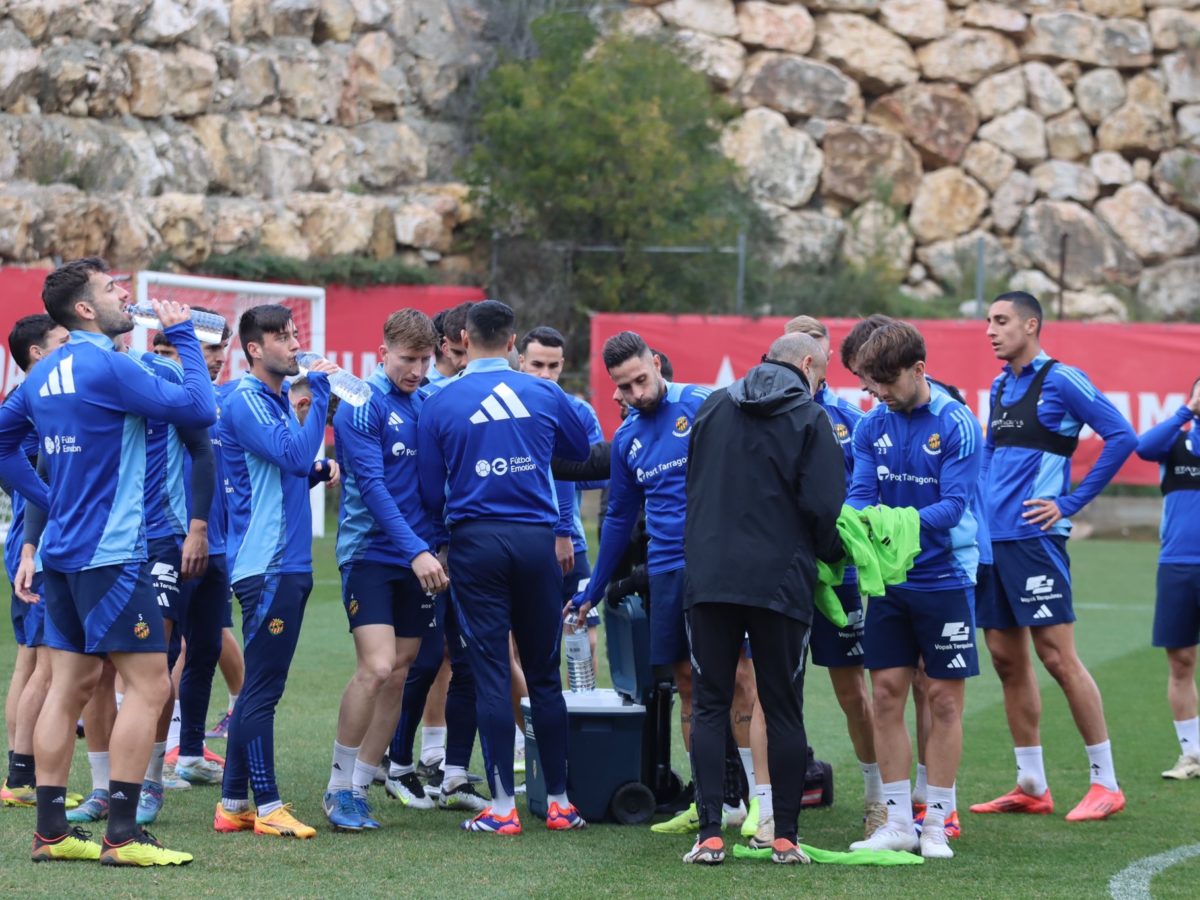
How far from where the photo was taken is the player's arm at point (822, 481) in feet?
20.0

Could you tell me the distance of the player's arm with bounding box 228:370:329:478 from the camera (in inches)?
259

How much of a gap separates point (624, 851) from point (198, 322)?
292 centimetres

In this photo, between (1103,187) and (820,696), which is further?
(1103,187)

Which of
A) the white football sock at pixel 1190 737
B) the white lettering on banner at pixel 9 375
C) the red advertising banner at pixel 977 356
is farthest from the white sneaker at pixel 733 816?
the red advertising banner at pixel 977 356

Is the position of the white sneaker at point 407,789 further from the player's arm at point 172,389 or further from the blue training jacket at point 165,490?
the player's arm at point 172,389

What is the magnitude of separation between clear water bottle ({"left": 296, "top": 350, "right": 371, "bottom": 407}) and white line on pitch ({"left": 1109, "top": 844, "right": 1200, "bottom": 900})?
3.52 m

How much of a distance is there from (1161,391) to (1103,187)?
51.4ft

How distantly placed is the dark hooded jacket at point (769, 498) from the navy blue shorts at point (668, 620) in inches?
28.2

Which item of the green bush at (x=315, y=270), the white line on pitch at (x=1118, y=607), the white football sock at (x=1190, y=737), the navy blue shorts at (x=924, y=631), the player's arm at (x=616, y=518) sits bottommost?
the white line on pitch at (x=1118, y=607)

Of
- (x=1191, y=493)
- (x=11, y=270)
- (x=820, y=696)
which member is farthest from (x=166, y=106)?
(x=1191, y=493)

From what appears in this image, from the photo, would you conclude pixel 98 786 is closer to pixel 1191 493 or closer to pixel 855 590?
pixel 855 590

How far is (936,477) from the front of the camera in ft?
21.7

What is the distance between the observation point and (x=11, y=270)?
62.1ft

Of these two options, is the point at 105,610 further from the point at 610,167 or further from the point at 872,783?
the point at 610,167
